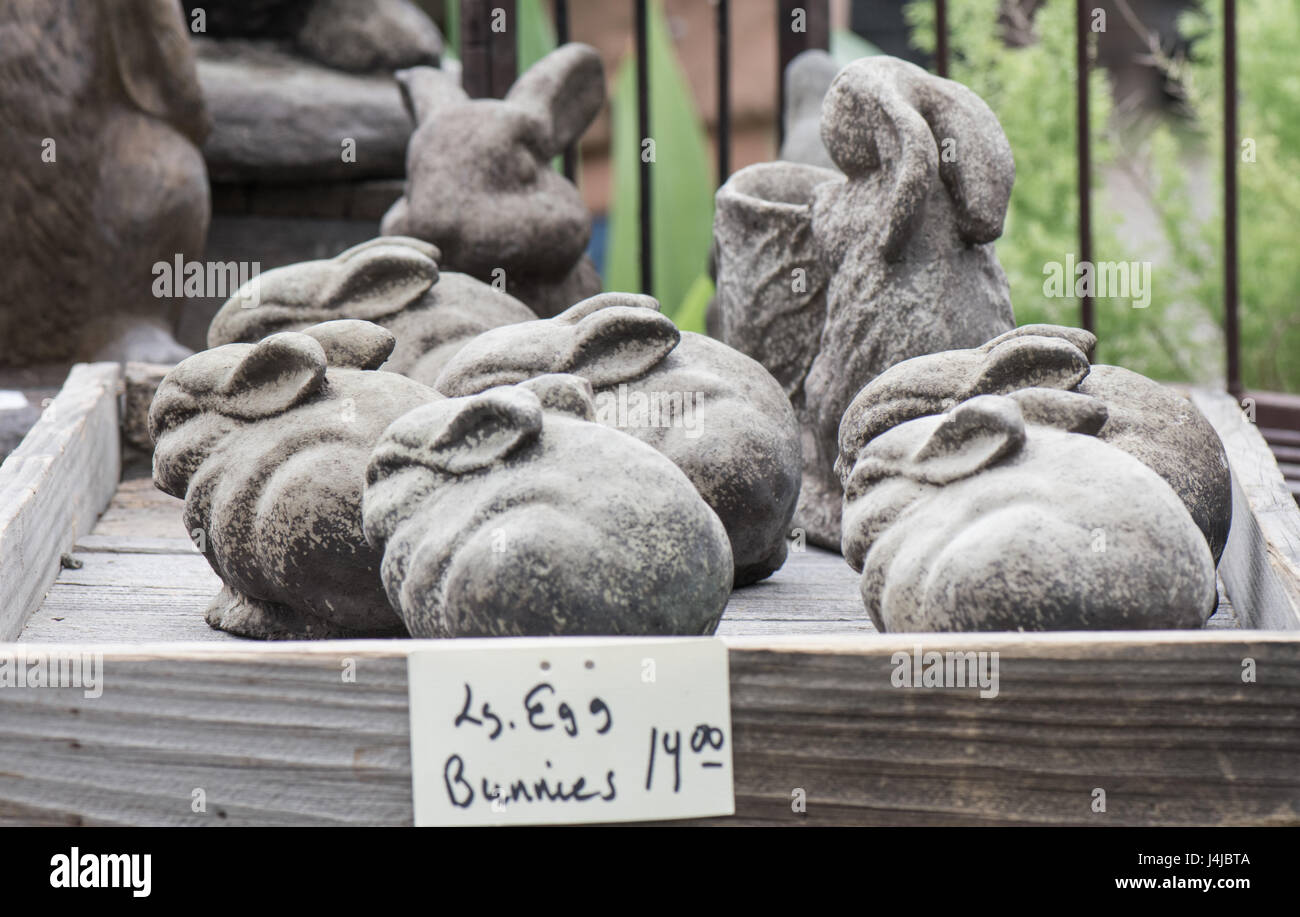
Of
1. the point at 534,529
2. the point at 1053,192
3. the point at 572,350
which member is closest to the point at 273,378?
the point at 572,350

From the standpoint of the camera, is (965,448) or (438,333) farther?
(438,333)

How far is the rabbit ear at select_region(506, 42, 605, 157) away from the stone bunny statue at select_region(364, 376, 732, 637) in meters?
1.03

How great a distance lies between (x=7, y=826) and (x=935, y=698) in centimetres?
59

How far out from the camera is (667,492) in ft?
3.19

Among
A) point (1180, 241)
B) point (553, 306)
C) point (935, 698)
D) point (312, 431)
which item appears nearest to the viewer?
point (935, 698)

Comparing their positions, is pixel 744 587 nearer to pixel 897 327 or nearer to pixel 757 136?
pixel 897 327

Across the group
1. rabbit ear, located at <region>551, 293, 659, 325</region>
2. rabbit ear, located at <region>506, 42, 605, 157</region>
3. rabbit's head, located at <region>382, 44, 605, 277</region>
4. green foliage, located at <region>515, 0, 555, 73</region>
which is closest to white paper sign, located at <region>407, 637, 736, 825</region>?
rabbit ear, located at <region>551, 293, 659, 325</region>

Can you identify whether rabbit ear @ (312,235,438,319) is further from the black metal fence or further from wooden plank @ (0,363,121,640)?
the black metal fence

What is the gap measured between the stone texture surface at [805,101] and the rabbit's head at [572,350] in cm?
85

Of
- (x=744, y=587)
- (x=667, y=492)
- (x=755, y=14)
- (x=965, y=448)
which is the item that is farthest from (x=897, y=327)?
(x=755, y=14)

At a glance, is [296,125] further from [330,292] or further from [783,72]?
[330,292]

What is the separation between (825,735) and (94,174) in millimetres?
1705

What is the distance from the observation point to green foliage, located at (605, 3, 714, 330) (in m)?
3.23

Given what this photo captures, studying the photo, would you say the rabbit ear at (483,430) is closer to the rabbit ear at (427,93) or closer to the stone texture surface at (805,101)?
the rabbit ear at (427,93)
